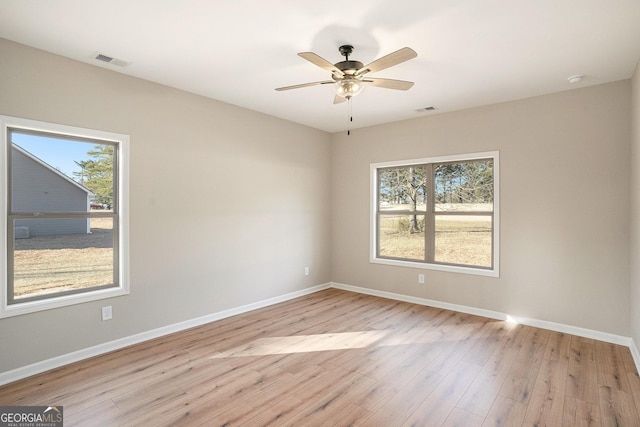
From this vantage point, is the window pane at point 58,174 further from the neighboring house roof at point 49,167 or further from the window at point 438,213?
the window at point 438,213

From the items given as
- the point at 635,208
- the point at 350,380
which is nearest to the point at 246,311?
the point at 350,380

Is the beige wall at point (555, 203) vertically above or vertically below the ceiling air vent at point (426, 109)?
below

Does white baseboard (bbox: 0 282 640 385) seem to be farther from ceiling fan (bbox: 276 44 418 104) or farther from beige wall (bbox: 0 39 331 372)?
ceiling fan (bbox: 276 44 418 104)

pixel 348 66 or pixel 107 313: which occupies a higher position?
pixel 348 66

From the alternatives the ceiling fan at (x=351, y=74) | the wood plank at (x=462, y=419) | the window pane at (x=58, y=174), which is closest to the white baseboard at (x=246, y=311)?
the window pane at (x=58, y=174)

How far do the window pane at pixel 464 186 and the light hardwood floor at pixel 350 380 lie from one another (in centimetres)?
159

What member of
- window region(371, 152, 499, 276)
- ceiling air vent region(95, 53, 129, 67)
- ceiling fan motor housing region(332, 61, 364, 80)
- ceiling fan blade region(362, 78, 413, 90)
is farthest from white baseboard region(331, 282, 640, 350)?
ceiling air vent region(95, 53, 129, 67)

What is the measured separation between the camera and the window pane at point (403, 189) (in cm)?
495

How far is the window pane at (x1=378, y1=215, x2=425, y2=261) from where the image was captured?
4.97m

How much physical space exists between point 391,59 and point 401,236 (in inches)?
129

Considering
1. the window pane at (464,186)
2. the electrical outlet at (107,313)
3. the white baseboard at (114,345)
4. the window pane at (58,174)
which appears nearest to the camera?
the white baseboard at (114,345)

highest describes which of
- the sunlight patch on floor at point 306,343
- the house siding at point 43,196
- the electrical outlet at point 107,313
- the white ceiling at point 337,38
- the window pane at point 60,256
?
the white ceiling at point 337,38

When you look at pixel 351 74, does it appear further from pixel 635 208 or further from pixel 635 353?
pixel 635 353

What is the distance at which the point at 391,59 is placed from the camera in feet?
7.77
